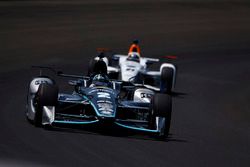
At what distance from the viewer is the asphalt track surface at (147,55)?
13031 mm

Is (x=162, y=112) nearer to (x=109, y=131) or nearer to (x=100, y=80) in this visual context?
(x=109, y=131)

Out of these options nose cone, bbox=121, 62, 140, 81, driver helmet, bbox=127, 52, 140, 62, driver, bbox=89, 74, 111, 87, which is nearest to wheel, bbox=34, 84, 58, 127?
driver, bbox=89, 74, 111, 87

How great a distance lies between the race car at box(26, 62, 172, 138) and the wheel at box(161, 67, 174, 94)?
160 inches

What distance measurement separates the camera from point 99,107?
1443 centimetres

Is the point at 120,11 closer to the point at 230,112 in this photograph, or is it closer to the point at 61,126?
the point at 230,112

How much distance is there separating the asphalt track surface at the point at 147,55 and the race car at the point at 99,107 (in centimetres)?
25

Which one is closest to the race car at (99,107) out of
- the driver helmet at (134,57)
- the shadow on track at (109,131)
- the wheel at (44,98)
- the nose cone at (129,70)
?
the wheel at (44,98)

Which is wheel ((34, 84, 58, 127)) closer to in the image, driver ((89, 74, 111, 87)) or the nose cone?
driver ((89, 74, 111, 87))

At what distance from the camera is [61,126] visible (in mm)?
14836

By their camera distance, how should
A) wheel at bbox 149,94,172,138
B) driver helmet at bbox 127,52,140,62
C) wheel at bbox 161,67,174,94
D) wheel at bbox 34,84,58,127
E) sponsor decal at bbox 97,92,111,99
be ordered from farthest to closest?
driver helmet at bbox 127,52,140,62, wheel at bbox 161,67,174,94, sponsor decal at bbox 97,92,111,99, wheel at bbox 149,94,172,138, wheel at bbox 34,84,58,127

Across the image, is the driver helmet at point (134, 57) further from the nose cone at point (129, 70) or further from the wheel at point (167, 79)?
the wheel at point (167, 79)

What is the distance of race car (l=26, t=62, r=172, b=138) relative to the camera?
1438 cm

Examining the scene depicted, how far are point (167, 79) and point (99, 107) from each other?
20.3ft

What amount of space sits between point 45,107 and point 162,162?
109 inches
